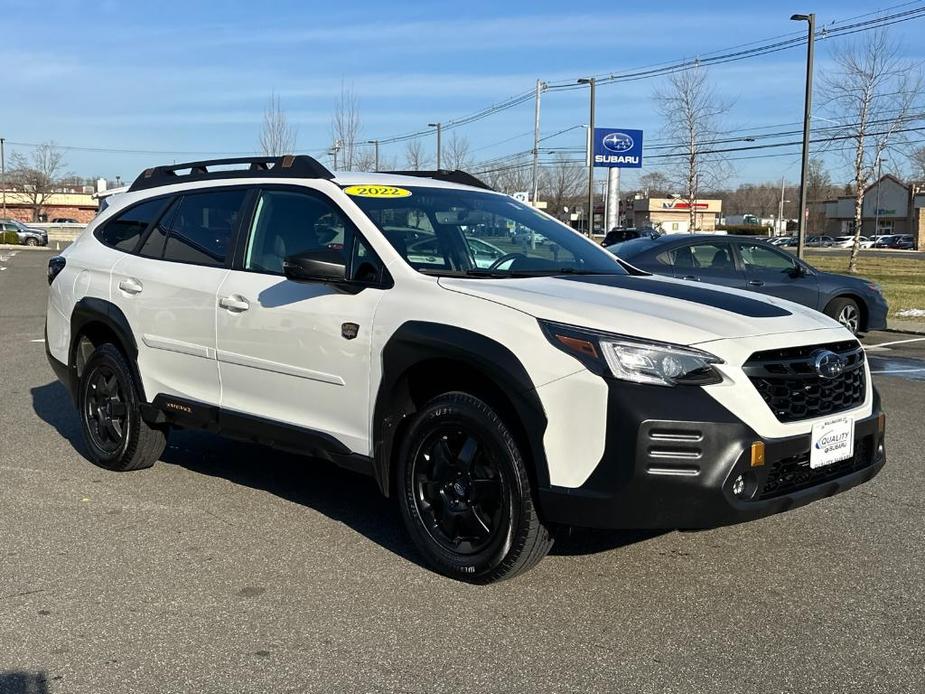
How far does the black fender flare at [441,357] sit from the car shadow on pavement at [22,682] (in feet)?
5.40

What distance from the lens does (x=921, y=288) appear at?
84.9 feet

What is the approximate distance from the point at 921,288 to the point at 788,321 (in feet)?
79.8

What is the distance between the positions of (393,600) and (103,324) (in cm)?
306

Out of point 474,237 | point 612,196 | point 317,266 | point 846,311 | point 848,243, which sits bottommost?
point 846,311

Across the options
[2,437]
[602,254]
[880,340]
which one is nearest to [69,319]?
[2,437]

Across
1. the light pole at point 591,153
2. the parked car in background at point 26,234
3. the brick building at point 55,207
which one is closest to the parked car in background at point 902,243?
the light pole at point 591,153

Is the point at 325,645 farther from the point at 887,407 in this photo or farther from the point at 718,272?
the point at 718,272

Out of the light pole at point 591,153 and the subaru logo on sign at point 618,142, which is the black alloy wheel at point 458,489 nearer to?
the light pole at point 591,153

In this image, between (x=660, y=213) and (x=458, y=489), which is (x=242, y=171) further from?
(x=660, y=213)

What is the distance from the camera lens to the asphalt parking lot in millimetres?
3355

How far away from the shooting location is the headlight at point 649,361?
3637 mm

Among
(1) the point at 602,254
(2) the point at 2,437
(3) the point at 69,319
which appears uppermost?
(1) the point at 602,254

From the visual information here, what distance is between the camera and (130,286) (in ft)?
18.9

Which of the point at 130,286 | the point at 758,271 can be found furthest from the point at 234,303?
the point at 758,271
